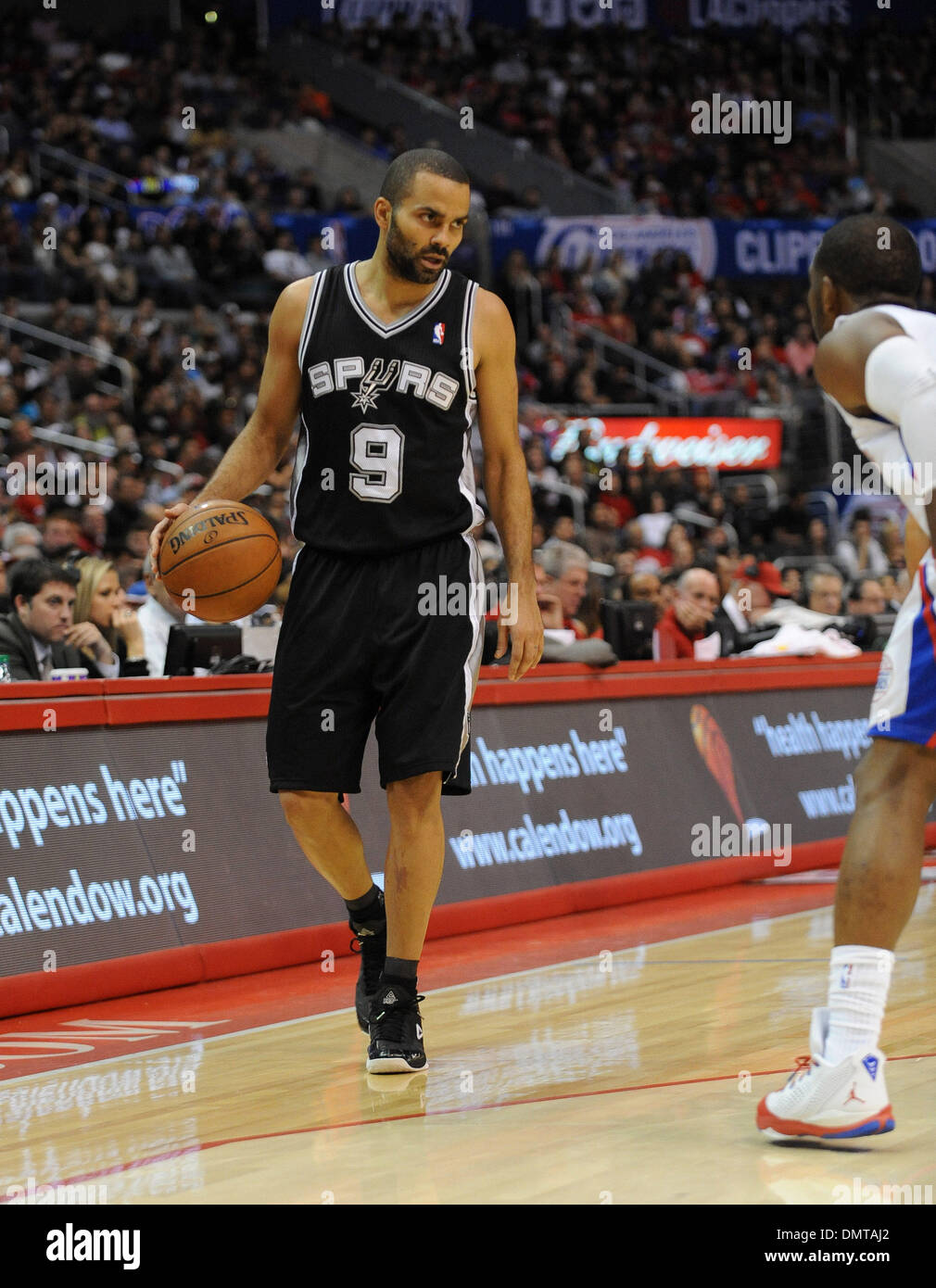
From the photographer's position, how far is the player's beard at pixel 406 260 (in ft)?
14.3

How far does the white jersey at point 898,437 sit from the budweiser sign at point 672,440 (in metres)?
14.4

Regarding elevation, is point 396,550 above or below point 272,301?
below

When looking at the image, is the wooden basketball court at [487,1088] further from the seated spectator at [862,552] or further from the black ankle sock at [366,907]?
the seated spectator at [862,552]

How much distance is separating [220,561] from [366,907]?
1.02 m

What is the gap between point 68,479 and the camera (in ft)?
44.5

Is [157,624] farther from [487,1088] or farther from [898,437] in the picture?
[898,437]

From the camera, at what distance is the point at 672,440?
19.6 m

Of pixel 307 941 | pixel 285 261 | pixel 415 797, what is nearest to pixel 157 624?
pixel 307 941

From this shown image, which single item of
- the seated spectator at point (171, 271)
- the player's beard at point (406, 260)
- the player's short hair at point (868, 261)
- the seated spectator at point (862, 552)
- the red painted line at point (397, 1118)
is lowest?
the red painted line at point (397, 1118)

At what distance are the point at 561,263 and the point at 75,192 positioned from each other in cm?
634

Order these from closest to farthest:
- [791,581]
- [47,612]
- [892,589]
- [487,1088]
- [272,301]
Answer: [487,1088], [47,612], [892,589], [791,581], [272,301]

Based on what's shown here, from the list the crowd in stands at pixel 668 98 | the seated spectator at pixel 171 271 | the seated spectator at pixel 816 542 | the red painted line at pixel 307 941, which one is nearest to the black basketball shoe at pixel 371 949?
the red painted line at pixel 307 941

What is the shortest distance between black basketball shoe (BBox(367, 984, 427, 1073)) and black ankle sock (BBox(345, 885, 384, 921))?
31 centimetres

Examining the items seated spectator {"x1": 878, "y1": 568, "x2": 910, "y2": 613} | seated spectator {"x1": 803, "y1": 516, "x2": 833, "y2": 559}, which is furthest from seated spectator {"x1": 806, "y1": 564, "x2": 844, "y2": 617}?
seated spectator {"x1": 803, "y1": 516, "x2": 833, "y2": 559}
